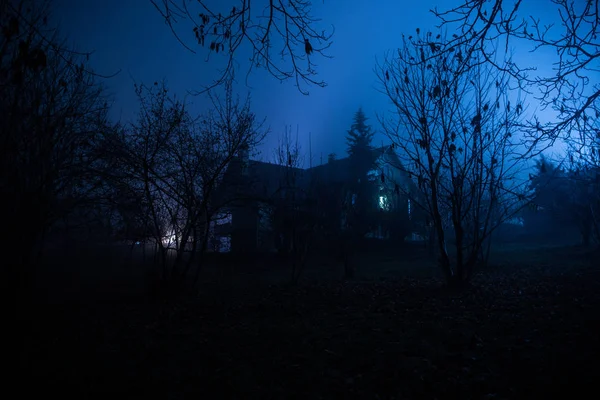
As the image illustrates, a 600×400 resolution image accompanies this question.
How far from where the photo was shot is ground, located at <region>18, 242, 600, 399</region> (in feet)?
12.3

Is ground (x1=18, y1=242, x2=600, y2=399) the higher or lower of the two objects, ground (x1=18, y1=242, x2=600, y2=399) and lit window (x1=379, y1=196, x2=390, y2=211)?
the lower

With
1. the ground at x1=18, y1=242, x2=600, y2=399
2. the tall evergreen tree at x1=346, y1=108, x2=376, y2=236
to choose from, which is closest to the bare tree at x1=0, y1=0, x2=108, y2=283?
the ground at x1=18, y1=242, x2=600, y2=399

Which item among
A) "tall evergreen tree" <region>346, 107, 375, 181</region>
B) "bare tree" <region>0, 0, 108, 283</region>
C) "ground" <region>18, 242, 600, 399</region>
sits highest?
"tall evergreen tree" <region>346, 107, 375, 181</region>

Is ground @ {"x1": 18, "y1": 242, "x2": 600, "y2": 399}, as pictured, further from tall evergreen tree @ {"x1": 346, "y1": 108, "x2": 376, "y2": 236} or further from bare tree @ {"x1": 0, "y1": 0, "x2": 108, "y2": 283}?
tall evergreen tree @ {"x1": 346, "y1": 108, "x2": 376, "y2": 236}

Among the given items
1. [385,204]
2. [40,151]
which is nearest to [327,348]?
[40,151]

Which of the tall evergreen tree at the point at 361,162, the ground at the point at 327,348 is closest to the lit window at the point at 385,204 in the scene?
the tall evergreen tree at the point at 361,162

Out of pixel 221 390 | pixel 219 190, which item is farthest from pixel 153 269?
pixel 221 390

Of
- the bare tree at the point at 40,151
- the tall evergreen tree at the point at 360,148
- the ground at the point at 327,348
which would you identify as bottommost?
the ground at the point at 327,348

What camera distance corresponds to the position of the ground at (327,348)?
3754 millimetres

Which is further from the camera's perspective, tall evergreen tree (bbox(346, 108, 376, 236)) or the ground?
tall evergreen tree (bbox(346, 108, 376, 236))

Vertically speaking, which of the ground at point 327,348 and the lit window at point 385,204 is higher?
the lit window at point 385,204

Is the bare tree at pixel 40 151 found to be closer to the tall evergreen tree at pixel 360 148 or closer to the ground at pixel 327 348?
the ground at pixel 327 348

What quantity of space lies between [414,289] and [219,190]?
7.00 meters

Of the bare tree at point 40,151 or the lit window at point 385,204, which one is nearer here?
the bare tree at point 40,151
